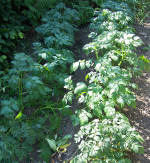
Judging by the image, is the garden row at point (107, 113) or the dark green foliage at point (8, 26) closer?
the garden row at point (107, 113)

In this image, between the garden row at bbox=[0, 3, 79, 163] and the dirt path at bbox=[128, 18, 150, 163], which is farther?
the dirt path at bbox=[128, 18, 150, 163]

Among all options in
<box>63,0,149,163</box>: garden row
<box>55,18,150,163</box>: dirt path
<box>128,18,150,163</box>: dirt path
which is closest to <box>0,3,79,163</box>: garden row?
<box>55,18,150,163</box>: dirt path

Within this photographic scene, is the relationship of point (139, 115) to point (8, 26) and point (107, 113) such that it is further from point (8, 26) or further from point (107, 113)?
point (8, 26)

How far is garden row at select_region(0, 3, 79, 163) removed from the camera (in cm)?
268

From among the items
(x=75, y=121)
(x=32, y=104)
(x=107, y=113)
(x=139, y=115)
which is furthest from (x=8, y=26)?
(x=139, y=115)

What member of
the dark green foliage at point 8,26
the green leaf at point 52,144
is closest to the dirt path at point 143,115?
the green leaf at point 52,144

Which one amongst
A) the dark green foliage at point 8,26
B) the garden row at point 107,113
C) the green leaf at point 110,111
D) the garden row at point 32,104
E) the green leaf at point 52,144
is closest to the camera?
the garden row at point 107,113

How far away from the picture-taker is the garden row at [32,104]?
2.68m

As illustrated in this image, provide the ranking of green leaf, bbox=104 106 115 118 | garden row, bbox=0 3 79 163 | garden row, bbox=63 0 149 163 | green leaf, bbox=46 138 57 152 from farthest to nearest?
green leaf, bbox=46 138 57 152, green leaf, bbox=104 106 115 118, garden row, bbox=0 3 79 163, garden row, bbox=63 0 149 163

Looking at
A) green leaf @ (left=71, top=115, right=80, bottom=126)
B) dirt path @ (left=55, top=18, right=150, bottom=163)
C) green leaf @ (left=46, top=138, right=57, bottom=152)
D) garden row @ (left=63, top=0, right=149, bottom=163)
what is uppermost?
garden row @ (left=63, top=0, right=149, bottom=163)

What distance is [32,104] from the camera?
3342 mm

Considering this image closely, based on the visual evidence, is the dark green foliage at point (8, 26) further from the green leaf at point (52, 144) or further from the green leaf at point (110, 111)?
the green leaf at point (110, 111)

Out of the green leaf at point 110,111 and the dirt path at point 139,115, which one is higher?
the green leaf at point 110,111

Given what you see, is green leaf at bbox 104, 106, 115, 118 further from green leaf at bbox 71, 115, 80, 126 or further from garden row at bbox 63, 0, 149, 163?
green leaf at bbox 71, 115, 80, 126
